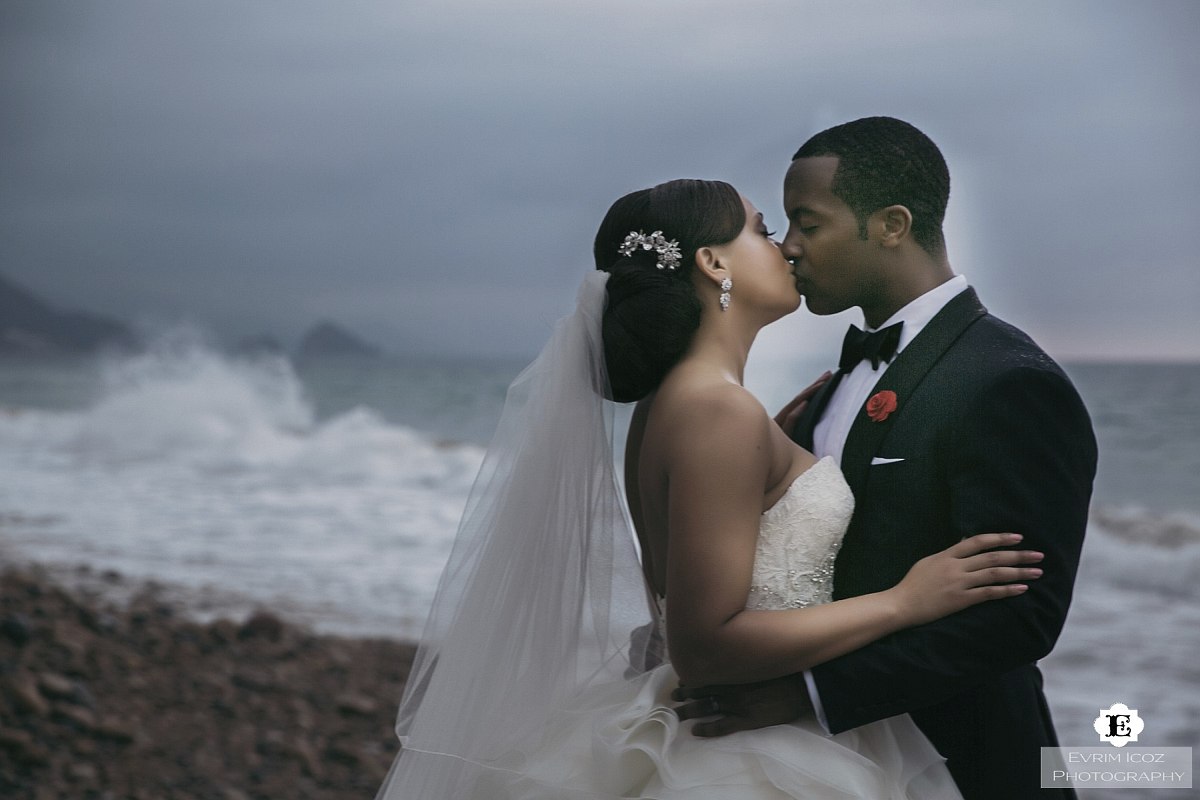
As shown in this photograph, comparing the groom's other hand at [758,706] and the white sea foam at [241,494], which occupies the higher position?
the white sea foam at [241,494]

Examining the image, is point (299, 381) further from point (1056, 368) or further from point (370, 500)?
point (1056, 368)

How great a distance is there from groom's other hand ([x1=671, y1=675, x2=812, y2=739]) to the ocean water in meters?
1.82

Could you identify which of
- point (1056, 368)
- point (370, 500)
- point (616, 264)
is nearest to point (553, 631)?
point (616, 264)

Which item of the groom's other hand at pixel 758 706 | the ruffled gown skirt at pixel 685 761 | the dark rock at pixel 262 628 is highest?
the groom's other hand at pixel 758 706

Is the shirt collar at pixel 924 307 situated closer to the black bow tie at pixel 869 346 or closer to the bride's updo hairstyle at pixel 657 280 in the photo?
the black bow tie at pixel 869 346

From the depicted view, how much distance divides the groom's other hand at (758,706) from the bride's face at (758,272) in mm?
733

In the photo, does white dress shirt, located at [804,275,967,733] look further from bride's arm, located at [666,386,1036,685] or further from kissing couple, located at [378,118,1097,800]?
bride's arm, located at [666,386,1036,685]

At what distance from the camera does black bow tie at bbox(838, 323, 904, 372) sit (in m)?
2.35

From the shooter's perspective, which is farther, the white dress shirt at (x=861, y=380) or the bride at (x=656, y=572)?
the white dress shirt at (x=861, y=380)

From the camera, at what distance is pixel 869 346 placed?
2438 millimetres

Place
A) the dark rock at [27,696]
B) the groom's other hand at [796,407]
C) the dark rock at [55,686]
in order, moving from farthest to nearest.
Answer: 1. the dark rock at [55,686]
2. the dark rock at [27,696]
3. the groom's other hand at [796,407]

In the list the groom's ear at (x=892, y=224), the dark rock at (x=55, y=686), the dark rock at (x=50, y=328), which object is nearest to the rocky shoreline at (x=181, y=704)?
the dark rock at (x=55, y=686)

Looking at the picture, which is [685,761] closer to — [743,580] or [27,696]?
[743,580]

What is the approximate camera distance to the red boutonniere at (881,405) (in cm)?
224
